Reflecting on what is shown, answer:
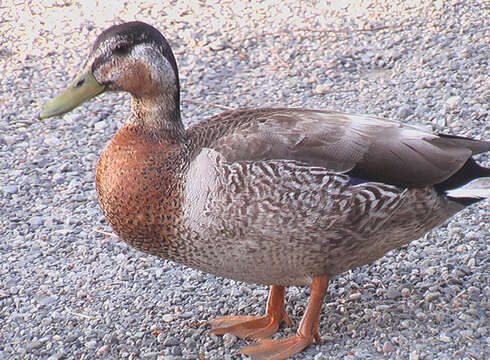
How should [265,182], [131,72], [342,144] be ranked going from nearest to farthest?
1. [265,182]
2. [342,144]
3. [131,72]

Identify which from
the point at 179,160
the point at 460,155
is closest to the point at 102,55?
the point at 179,160

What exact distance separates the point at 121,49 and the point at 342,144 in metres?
1.09

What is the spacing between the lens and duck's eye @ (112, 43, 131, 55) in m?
3.80

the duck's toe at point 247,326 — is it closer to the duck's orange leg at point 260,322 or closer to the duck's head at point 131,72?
the duck's orange leg at point 260,322

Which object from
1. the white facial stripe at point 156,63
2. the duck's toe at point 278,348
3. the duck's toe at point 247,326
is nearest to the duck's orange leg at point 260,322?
the duck's toe at point 247,326

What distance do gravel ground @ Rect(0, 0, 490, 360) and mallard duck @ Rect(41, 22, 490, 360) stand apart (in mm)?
403

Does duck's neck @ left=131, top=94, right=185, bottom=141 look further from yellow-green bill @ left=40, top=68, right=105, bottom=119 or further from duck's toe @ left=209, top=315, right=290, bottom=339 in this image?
duck's toe @ left=209, top=315, right=290, bottom=339

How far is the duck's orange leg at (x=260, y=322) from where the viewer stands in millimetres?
4129

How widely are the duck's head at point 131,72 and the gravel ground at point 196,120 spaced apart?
3.68 feet

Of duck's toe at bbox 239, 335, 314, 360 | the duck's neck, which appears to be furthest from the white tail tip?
the duck's neck

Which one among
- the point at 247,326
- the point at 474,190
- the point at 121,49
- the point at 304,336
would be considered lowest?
the point at 247,326

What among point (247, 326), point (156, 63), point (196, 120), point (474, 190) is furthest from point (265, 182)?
point (196, 120)

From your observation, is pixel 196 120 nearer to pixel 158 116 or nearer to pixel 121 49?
pixel 158 116

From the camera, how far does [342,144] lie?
12.3ft
